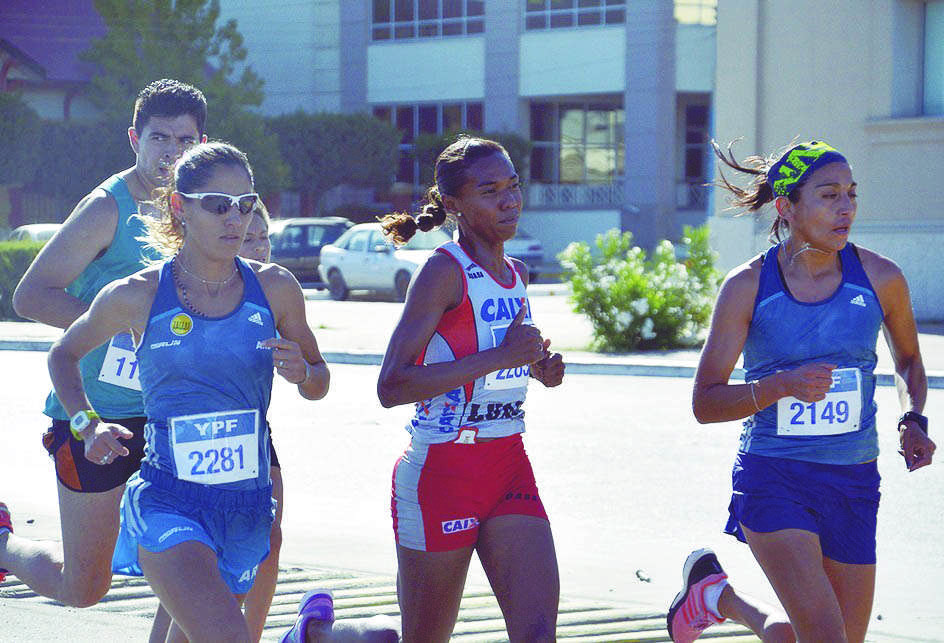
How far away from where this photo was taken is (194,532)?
399 centimetres

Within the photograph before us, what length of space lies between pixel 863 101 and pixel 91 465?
18337 mm

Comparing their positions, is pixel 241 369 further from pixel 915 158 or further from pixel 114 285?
pixel 915 158

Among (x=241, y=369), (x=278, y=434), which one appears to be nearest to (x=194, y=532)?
(x=241, y=369)

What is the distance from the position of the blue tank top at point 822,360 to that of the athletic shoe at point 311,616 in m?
1.38

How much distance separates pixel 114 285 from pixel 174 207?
0.29 m

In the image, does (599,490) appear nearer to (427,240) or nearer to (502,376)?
(502,376)

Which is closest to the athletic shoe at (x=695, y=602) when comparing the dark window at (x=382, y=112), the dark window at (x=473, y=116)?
the dark window at (x=473, y=116)

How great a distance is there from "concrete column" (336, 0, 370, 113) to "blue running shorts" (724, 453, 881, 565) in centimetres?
4709

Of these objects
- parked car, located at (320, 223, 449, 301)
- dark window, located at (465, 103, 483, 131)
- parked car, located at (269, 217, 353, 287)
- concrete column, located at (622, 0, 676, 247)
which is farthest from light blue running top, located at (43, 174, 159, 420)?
dark window, located at (465, 103, 483, 131)

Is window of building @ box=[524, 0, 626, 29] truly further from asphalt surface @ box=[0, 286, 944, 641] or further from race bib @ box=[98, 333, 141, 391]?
race bib @ box=[98, 333, 141, 391]

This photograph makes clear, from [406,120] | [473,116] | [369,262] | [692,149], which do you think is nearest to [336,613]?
[369,262]

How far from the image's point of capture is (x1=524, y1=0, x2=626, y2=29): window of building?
46.9 metres

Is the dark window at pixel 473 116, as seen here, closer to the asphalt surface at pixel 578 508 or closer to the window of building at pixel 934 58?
the window of building at pixel 934 58

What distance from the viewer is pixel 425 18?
50094 mm
